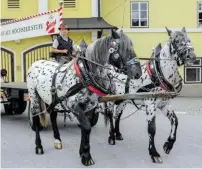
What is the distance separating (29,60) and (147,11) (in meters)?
5.91

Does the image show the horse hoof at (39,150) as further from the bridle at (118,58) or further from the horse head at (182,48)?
the horse head at (182,48)

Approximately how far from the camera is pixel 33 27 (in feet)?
37.7

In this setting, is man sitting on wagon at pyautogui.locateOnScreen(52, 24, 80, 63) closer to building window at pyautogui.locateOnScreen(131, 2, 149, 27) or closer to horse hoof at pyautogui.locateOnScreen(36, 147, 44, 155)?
horse hoof at pyautogui.locateOnScreen(36, 147, 44, 155)

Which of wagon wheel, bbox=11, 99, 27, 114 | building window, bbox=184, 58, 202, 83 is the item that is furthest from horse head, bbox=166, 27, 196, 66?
building window, bbox=184, 58, 202, 83

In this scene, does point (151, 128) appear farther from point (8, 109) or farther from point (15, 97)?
point (8, 109)

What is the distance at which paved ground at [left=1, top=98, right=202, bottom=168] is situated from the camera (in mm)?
6801

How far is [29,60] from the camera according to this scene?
19.4 metres

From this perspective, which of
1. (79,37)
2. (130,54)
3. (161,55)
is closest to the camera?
(130,54)

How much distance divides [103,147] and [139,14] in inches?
515

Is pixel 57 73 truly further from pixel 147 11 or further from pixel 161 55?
pixel 147 11

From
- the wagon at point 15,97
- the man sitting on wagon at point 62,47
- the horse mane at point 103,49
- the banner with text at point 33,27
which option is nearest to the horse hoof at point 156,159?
the horse mane at point 103,49

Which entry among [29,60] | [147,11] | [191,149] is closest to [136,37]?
[147,11]

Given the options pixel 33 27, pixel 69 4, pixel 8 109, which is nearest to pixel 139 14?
pixel 69 4

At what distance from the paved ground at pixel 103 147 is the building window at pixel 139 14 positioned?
30.6 feet
